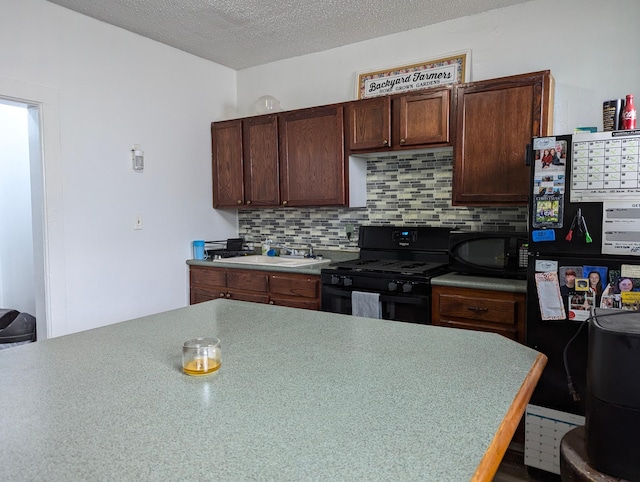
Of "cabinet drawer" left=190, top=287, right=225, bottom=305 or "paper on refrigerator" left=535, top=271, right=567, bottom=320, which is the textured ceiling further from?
"cabinet drawer" left=190, top=287, right=225, bottom=305

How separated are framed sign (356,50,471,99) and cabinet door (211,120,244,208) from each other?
43.7 inches

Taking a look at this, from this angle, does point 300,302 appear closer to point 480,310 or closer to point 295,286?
point 295,286

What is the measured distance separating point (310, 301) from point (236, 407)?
7.54 ft

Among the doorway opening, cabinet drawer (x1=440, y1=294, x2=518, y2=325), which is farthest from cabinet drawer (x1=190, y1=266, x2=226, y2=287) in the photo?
cabinet drawer (x1=440, y1=294, x2=518, y2=325)

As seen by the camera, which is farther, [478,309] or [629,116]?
[478,309]

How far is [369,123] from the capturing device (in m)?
3.10

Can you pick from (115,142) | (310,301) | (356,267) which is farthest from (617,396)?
(115,142)

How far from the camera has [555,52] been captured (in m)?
2.75

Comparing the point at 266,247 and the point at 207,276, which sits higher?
the point at 266,247

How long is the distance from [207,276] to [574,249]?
106 inches

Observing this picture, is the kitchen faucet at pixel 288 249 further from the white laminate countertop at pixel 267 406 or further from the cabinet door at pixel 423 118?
the white laminate countertop at pixel 267 406

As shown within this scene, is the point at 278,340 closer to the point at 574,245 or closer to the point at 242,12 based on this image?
the point at 574,245

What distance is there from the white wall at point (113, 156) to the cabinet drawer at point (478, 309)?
2262 millimetres

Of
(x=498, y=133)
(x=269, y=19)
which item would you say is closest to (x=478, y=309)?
(x=498, y=133)
